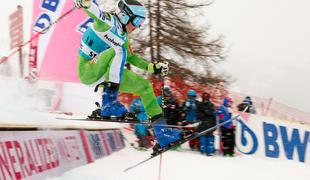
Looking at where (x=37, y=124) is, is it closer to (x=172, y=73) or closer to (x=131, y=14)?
(x=131, y=14)

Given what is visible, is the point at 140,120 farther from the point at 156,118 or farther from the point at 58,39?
the point at 58,39

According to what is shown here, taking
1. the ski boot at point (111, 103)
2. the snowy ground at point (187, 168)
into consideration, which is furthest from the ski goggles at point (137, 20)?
the snowy ground at point (187, 168)

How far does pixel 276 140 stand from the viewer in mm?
8414

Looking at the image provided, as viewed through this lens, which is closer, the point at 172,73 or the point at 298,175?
the point at 298,175

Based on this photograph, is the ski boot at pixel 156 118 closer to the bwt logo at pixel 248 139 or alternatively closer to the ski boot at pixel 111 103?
the ski boot at pixel 111 103

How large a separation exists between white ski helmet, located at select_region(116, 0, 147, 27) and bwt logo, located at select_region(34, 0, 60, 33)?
3630 millimetres

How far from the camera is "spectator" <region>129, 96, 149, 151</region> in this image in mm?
5014

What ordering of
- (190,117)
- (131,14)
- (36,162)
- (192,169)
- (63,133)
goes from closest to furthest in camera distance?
1. (131,14)
2. (36,162)
3. (63,133)
4. (192,169)
5. (190,117)

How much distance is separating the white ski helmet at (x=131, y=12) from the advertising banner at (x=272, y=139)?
5101mm

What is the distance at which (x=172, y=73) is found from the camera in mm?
14023

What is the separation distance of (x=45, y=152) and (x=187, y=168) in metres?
2.45

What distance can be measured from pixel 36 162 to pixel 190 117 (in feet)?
10.9

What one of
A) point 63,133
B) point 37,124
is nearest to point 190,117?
point 63,133

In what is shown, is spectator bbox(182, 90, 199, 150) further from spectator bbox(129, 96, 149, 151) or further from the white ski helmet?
the white ski helmet
